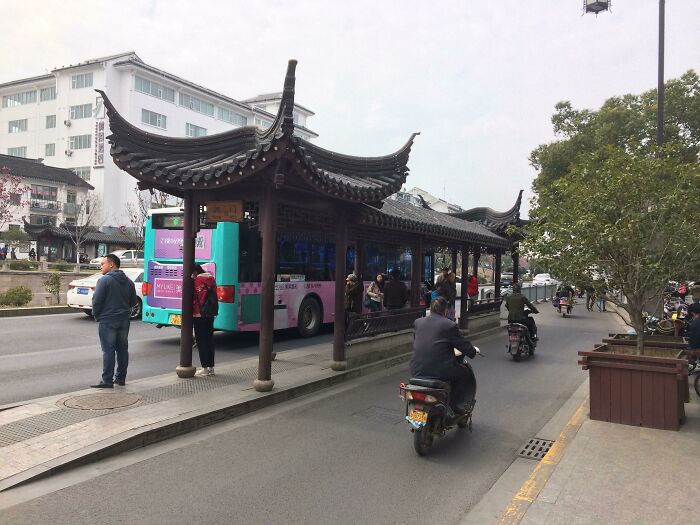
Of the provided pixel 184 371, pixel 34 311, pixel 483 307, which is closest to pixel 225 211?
pixel 184 371

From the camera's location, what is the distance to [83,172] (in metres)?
53.2

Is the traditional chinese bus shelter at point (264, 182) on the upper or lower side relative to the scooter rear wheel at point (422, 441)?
upper

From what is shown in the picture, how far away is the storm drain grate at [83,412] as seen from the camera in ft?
17.3

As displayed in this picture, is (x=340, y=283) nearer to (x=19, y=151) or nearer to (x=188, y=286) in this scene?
(x=188, y=286)

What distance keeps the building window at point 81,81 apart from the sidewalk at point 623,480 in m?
58.0

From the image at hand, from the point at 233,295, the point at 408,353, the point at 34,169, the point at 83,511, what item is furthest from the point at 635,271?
the point at 34,169

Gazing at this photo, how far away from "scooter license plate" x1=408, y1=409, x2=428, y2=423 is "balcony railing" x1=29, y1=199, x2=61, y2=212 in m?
52.1

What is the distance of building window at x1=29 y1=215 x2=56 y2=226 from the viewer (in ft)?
159

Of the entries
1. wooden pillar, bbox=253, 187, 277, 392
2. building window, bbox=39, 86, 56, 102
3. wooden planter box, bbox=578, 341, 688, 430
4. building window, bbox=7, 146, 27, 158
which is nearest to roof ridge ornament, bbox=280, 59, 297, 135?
wooden pillar, bbox=253, 187, 277, 392

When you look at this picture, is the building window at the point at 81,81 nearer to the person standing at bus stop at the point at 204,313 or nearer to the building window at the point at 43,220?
the building window at the point at 43,220

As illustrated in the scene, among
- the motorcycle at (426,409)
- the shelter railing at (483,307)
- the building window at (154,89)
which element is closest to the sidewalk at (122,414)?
the motorcycle at (426,409)

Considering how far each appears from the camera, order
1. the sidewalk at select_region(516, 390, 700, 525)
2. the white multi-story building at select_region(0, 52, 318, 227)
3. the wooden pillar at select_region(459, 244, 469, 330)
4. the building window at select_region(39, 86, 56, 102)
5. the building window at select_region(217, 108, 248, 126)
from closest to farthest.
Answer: the sidewalk at select_region(516, 390, 700, 525), the wooden pillar at select_region(459, 244, 469, 330), the white multi-story building at select_region(0, 52, 318, 227), the building window at select_region(39, 86, 56, 102), the building window at select_region(217, 108, 248, 126)

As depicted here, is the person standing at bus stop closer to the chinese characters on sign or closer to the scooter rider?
the scooter rider

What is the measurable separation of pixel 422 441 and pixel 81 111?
5792 centimetres
